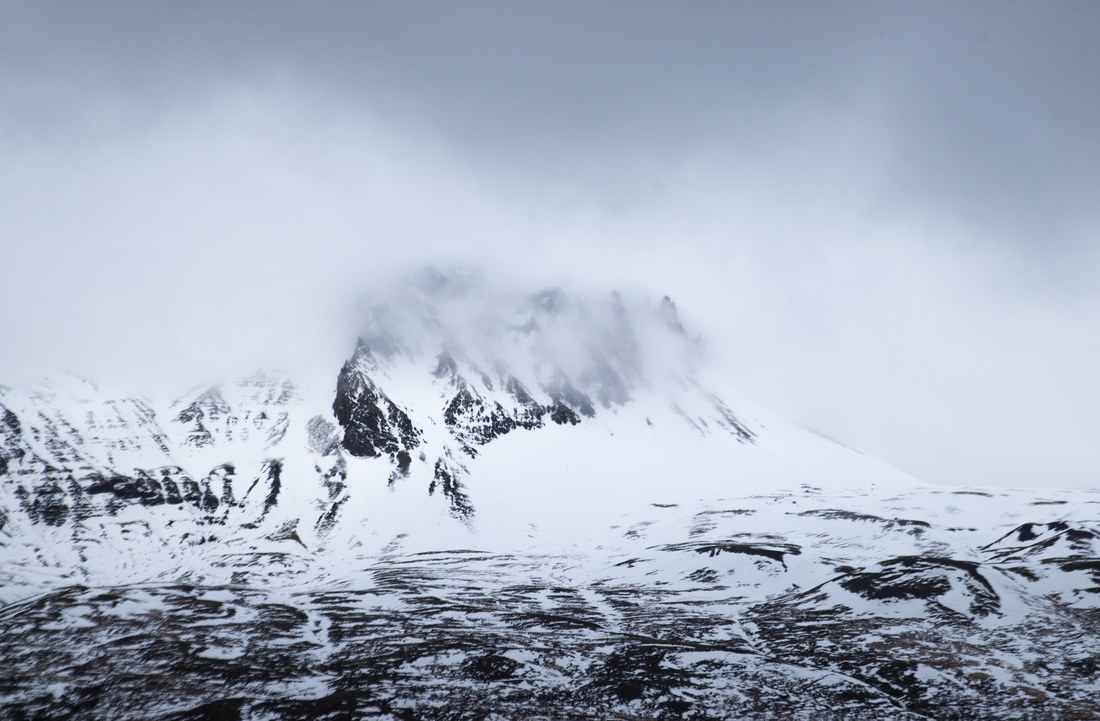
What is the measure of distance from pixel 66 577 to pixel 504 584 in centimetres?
9749

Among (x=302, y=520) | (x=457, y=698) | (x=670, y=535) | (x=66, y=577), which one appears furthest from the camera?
(x=302, y=520)

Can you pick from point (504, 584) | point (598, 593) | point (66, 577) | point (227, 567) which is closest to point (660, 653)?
point (598, 593)

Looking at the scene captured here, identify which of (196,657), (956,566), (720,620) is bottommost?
(196,657)

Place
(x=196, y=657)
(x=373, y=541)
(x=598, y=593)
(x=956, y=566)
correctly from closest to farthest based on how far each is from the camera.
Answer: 1. (x=196, y=657)
2. (x=956, y=566)
3. (x=598, y=593)
4. (x=373, y=541)

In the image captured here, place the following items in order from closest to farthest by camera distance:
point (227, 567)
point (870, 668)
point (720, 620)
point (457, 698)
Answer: point (457, 698) → point (870, 668) → point (720, 620) → point (227, 567)

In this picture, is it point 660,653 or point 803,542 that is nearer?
point 660,653

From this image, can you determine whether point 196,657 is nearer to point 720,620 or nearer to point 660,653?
point 660,653

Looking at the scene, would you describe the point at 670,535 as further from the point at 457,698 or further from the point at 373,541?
the point at 457,698

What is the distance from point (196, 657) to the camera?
62469 mm

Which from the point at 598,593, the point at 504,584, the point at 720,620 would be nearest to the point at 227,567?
the point at 504,584

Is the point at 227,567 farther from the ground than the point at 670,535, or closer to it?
closer to it

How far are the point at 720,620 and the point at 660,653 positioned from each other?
24.6m

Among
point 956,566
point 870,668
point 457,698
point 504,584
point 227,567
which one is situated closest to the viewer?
point 457,698

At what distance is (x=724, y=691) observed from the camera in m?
51.6
